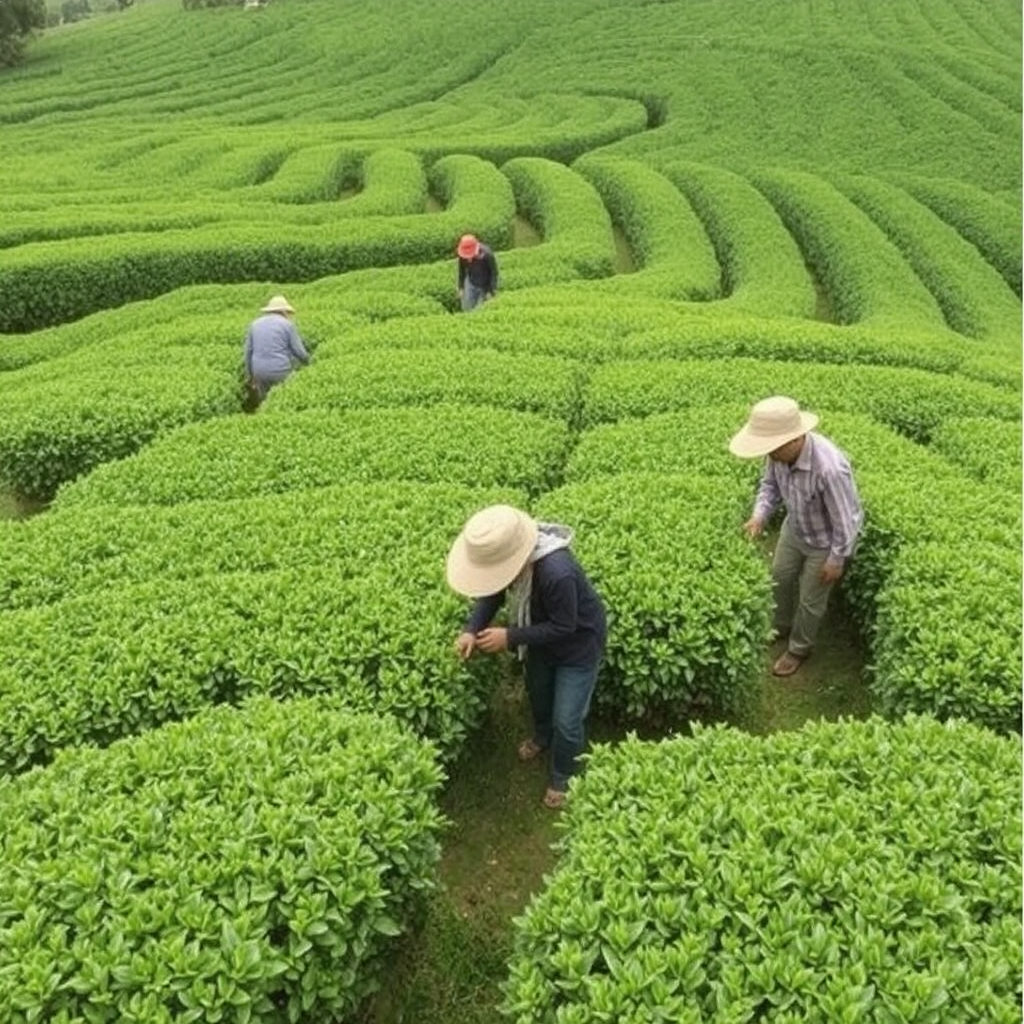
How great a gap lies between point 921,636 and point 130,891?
5.46 metres

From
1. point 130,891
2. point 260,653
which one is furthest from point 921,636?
point 130,891

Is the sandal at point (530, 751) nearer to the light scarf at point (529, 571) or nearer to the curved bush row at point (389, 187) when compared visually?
the light scarf at point (529, 571)

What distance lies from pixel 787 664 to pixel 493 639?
137 inches

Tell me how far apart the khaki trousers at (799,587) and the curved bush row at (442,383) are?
3.95 m

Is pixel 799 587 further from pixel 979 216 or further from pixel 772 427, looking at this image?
pixel 979 216

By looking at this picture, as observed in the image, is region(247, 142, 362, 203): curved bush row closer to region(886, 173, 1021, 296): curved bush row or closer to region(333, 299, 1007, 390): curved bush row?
region(333, 299, 1007, 390): curved bush row

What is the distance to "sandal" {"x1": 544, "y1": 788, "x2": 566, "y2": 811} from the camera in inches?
286

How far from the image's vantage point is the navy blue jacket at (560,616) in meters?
6.39

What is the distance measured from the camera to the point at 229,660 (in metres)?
7.21

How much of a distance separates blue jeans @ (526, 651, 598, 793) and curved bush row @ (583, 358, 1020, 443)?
5.48 m

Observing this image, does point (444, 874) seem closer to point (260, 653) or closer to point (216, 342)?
point (260, 653)

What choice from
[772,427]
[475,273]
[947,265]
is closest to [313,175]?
[475,273]

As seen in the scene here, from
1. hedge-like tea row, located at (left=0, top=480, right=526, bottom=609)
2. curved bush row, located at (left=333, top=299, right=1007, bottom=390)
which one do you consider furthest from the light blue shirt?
hedge-like tea row, located at (left=0, top=480, right=526, bottom=609)

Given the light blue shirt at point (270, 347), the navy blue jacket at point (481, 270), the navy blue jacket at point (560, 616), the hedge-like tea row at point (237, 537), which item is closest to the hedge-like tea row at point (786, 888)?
the navy blue jacket at point (560, 616)
